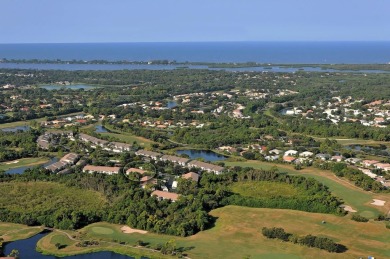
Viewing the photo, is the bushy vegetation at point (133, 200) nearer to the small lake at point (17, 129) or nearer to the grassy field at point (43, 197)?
the grassy field at point (43, 197)

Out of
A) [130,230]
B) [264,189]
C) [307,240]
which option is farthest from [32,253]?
[264,189]

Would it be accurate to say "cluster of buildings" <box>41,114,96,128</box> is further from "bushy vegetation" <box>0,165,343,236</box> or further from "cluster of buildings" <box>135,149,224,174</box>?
"bushy vegetation" <box>0,165,343,236</box>

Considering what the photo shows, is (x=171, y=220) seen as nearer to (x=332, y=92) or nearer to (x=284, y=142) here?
(x=284, y=142)

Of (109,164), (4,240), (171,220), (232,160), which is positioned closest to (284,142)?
(232,160)

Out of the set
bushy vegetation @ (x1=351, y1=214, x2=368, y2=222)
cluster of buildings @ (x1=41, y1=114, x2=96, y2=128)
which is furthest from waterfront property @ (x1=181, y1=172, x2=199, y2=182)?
cluster of buildings @ (x1=41, y1=114, x2=96, y2=128)

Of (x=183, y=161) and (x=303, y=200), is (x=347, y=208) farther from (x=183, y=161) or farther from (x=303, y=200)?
(x=183, y=161)

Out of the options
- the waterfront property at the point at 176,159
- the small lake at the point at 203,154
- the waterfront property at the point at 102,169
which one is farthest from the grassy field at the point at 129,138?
the waterfront property at the point at 102,169
